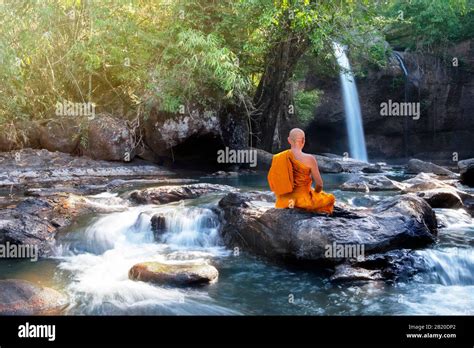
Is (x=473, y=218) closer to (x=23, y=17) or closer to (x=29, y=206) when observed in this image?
(x=29, y=206)

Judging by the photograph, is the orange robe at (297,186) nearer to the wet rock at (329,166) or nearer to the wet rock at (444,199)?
the wet rock at (444,199)

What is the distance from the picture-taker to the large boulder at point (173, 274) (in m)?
6.41

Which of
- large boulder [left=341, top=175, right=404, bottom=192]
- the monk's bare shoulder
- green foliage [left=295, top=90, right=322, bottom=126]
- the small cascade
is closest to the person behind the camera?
the small cascade

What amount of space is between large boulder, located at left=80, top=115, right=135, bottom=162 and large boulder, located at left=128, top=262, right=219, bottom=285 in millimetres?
10869

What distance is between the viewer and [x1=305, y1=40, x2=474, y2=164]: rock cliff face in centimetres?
2680

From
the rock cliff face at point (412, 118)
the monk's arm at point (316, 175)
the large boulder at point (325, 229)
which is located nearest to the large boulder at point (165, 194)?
the large boulder at point (325, 229)

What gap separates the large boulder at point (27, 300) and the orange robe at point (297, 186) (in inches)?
140

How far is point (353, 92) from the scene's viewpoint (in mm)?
27484

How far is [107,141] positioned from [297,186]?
431 inches

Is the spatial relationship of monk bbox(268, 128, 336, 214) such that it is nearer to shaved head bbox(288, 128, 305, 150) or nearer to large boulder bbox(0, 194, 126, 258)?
shaved head bbox(288, 128, 305, 150)

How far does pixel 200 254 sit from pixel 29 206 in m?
3.63

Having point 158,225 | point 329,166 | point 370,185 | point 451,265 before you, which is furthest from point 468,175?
point 158,225

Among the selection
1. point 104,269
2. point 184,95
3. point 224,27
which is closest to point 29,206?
point 104,269

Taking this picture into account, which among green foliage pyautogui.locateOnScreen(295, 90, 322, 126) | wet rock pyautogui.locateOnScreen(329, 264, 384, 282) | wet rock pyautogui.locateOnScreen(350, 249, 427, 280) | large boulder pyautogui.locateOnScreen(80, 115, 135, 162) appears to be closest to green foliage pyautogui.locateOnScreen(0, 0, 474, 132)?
large boulder pyautogui.locateOnScreen(80, 115, 135, 162)
